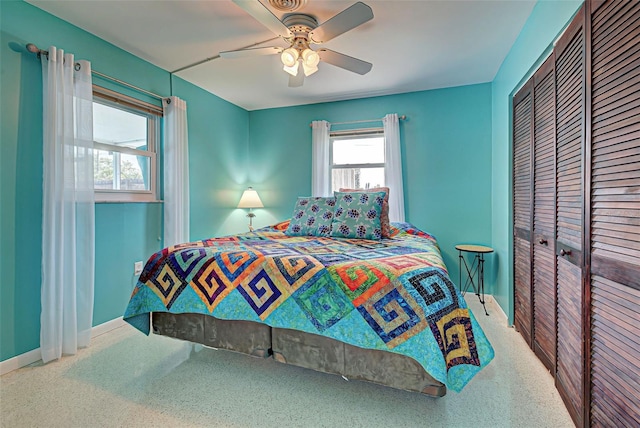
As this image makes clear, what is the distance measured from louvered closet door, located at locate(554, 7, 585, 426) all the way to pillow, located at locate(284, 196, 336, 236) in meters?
1.63

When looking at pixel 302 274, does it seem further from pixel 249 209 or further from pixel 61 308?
pixel 249 209

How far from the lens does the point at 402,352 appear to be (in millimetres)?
1290

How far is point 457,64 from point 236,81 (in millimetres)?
2344

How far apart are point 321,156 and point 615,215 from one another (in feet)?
10.1

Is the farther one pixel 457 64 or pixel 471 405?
pixel 457 64

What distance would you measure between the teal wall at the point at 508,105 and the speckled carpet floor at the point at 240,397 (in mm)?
916

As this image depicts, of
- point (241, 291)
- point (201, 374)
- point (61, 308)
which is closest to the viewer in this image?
point (241, 291)

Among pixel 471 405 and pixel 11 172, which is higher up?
pixel 11 172

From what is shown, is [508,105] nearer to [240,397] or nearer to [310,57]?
[310,57]

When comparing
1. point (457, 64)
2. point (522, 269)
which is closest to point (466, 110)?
point (457, 64)

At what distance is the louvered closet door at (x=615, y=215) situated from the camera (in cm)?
96

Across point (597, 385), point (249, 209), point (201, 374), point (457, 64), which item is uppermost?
point (457, 64)

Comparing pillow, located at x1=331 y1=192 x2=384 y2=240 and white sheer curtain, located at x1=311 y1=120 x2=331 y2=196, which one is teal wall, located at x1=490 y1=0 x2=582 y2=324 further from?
white sheer curtain, located at x1=311 y1=120 x2=331 y2=196

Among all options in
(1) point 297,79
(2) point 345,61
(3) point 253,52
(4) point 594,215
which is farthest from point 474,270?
(3) point 253,52
